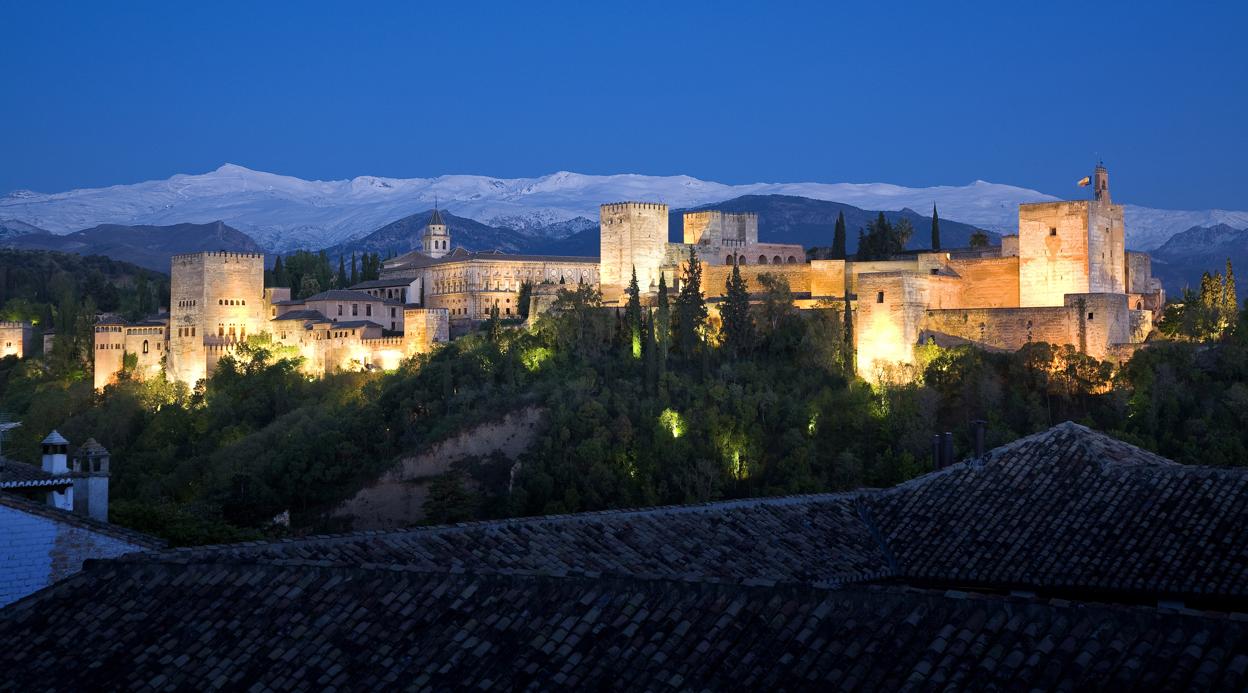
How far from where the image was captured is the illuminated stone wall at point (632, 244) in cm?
6341

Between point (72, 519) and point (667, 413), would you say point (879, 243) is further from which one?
point (72, 519)

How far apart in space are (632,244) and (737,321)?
1214 cm

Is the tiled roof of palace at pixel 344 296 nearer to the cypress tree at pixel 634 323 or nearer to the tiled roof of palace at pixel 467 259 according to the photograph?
the tiled roof of palace at pixel 467 259

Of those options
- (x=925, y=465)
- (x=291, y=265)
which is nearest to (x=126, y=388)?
(x=291, y=265)

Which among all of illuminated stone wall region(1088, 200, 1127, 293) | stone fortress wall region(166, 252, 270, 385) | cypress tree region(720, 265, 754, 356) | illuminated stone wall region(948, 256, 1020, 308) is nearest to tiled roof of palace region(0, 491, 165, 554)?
cypress tree region(720, 265, 754, 356)

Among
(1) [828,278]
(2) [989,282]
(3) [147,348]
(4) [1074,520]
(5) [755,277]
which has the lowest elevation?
(4) [1074,520]

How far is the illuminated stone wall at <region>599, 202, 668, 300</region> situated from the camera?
63406 mm

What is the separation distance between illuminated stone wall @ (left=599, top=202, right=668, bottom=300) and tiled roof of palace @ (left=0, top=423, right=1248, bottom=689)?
137ft

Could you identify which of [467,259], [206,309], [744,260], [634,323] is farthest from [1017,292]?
[206,309]

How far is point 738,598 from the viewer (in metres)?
12.0

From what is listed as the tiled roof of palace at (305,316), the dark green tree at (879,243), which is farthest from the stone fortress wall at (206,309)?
the dark green tree at (879,243)

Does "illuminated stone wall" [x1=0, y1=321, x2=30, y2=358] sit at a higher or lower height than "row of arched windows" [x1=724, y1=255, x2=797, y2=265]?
lower

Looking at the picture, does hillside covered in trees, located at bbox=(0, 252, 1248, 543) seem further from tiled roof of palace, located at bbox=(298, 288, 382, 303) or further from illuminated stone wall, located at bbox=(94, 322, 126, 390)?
illuminated stone wall, located at bbox=(94, 322, 126, 390)

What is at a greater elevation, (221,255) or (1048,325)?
(221,255)
